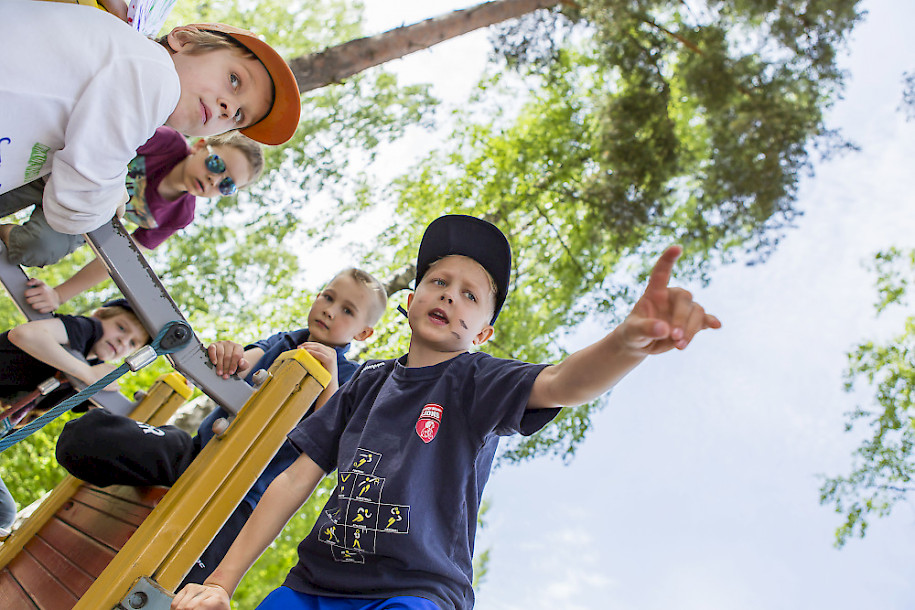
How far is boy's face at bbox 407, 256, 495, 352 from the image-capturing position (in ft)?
5.48

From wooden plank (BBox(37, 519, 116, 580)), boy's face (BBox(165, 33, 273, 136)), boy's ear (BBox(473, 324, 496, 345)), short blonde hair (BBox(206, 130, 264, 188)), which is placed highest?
short blonde hair (BBox(206, 130, 264, 188))

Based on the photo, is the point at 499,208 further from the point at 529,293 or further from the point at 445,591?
the point at 445,591

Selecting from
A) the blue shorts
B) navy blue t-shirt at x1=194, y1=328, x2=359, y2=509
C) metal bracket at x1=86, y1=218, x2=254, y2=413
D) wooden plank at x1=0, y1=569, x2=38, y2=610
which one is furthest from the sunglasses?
the blue shorts

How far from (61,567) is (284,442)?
781mm

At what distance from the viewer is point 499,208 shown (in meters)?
7.00

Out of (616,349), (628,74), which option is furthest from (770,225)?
(616,349)

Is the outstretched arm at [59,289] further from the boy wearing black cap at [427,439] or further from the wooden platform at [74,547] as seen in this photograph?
the boy wearing black cap at [427,439]

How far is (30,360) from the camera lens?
8.57 feet

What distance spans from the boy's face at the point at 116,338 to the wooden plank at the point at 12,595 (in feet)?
2.79

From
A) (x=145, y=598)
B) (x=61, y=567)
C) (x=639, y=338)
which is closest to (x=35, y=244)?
(x=61, y=567)

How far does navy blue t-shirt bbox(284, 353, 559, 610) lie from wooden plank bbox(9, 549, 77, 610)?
31.9 inches

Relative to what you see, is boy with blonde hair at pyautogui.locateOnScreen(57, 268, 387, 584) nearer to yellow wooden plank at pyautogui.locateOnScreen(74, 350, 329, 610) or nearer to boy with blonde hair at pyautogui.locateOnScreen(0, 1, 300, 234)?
yellow wooden plank at pyautogui.locateOnScreen(74, 350, 329, 610)

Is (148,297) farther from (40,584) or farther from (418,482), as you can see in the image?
(418,482)

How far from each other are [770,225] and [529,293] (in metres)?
2.62
